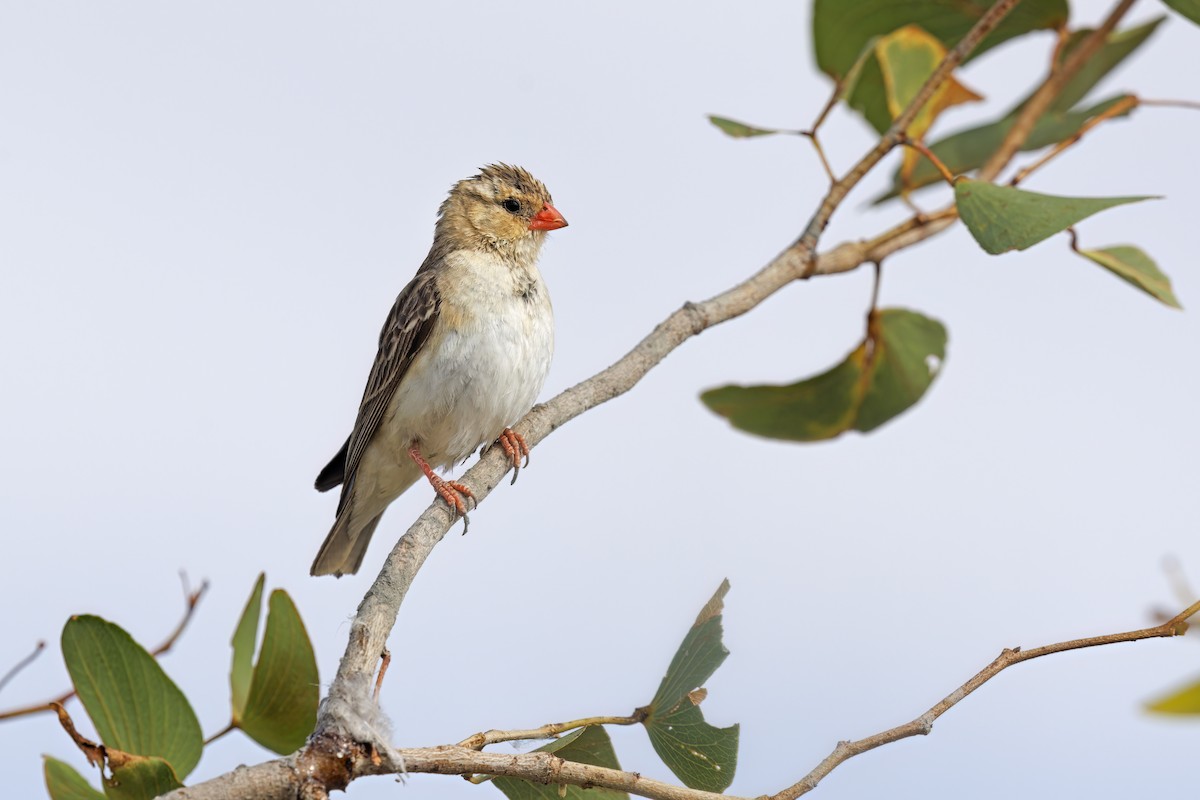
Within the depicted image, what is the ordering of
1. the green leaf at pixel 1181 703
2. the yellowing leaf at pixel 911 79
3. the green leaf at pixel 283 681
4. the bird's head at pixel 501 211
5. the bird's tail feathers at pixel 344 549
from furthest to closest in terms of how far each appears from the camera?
1. the bird's tail feathers at pixel 344 549
2. the bird's head at pixel 501 211
3. the yellowing leaf at pixel 911 79
4. the green leaf at pixel 283 681
5. the green leaf at pixel 1181 703

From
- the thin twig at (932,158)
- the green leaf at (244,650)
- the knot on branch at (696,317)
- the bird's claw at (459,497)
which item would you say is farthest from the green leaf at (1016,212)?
the green leaf at (244,650)

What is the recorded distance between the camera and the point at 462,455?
508 cm

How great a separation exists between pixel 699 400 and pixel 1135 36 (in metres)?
2.64

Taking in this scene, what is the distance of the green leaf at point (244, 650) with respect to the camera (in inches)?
115

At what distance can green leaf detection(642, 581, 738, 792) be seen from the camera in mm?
2992

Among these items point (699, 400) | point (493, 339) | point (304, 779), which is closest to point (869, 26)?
point (699, 400)

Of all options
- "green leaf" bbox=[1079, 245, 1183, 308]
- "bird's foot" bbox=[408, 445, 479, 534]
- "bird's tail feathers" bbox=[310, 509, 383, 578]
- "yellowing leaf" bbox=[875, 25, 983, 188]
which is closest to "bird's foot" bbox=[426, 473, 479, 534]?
"bird's foot" bbox=[408, 445, 479, 534]

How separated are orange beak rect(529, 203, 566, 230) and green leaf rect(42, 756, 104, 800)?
3.19 meters

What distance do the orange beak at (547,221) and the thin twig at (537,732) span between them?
111 inches

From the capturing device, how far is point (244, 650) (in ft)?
10.1

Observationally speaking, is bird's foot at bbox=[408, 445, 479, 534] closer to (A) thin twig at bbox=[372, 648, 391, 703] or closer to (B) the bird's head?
(A) thin twig at bbox=[372, 648, 391, 703]

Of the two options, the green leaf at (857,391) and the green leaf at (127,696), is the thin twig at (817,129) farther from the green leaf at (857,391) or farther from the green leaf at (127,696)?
the green leaf at (127,696)

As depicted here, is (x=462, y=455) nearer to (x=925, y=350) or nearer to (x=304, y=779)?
(x=925, y=350)

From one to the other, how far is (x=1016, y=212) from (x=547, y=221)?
2.20 m
